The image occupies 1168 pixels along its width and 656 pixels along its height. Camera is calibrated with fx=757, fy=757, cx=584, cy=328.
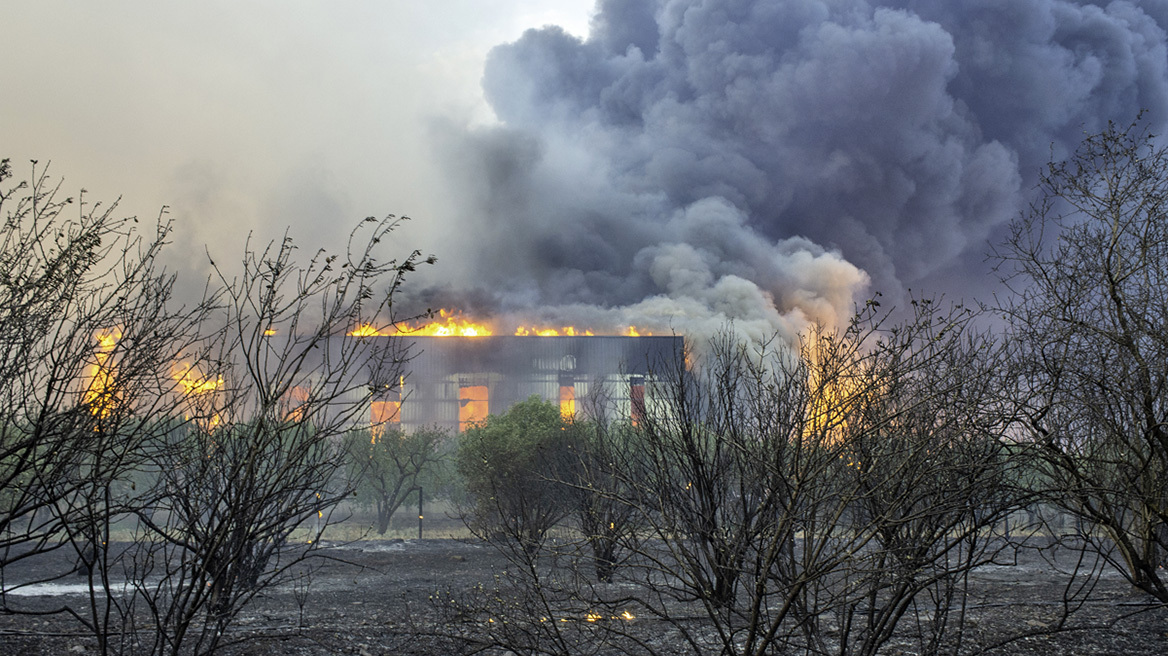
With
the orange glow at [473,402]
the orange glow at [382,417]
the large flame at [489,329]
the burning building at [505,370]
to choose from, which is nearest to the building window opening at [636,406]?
the orange glow at [382,417]

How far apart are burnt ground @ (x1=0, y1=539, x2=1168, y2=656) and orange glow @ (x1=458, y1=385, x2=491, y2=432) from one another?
43.9 metres

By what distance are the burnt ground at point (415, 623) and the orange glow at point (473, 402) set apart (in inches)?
1728

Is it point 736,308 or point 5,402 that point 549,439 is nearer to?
point 5,402

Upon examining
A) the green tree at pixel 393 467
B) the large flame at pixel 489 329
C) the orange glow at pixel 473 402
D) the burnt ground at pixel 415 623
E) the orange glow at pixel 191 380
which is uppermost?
the large flame at pixel 489 329

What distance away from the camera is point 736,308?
265 feet

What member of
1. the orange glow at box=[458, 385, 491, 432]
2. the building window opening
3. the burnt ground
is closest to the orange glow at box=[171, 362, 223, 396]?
the burnt ground

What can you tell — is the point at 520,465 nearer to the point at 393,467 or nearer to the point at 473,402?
the point at 393,467

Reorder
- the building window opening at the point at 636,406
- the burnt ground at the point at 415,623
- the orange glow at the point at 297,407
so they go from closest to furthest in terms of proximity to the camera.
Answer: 1. the orange glow at the point at 297,407
2. the burnt ground at the point at 415,623
3. the building window opening at the point at 636,406

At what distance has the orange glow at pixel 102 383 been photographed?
452cm

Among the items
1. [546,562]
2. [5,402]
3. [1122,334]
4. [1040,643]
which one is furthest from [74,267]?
[546,562]

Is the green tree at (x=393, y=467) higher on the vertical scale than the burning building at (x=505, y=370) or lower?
lower

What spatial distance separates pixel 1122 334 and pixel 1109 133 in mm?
1962

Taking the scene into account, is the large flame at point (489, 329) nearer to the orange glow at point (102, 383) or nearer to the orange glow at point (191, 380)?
the orange glow at point (191, 380)

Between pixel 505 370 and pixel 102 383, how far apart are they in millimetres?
61773
